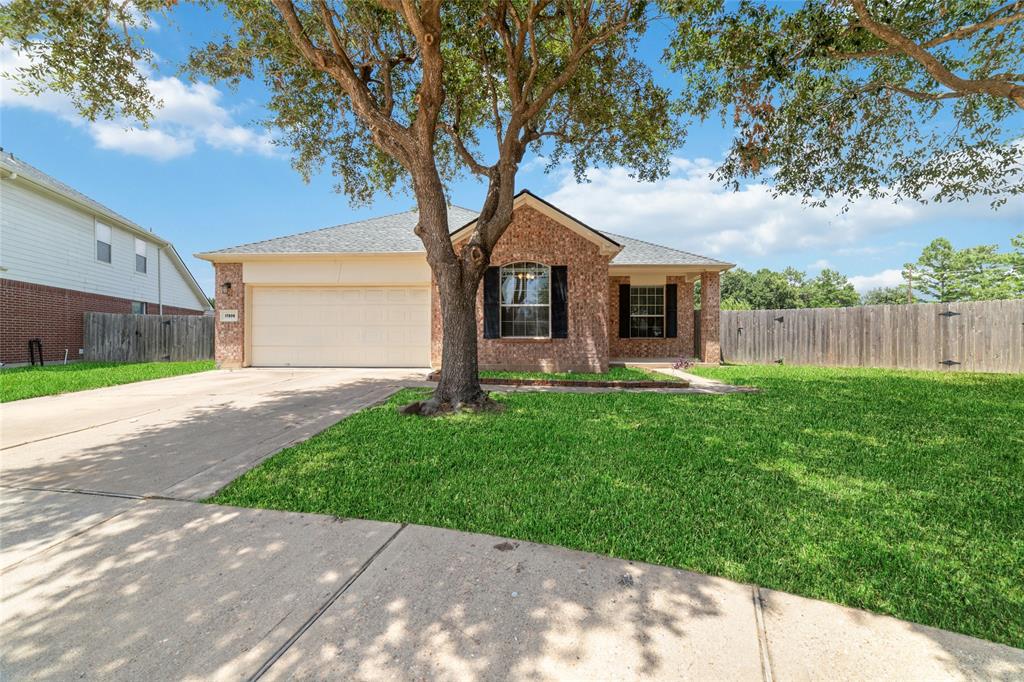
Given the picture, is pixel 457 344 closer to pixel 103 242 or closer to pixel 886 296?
pixel 103 242

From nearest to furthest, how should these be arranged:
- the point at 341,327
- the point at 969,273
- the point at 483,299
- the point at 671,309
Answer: the point at 483,299 < the point at 341,327 < the point at 671,309 < the point at 969,273

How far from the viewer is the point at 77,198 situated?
14.6m

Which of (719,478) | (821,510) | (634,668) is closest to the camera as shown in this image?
(634,668)

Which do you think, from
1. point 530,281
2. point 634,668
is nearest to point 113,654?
point 634,668

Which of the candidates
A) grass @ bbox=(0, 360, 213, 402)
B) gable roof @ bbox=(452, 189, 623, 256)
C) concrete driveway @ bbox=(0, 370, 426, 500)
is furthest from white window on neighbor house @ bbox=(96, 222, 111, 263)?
gable roof @ bbox=(452, 189, 623, 256)

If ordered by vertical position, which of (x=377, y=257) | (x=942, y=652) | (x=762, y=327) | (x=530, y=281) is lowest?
(x=942, y=652)

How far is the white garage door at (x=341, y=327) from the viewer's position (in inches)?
455

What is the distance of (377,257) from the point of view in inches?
446

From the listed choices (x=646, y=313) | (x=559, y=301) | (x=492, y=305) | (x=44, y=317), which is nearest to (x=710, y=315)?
(x=646, y=313)

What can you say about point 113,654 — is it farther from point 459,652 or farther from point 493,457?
point 493,457

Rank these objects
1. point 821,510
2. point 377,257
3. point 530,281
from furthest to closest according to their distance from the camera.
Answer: point 377,257 < point 530,281 < point 821,510

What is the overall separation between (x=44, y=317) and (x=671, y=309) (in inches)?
784

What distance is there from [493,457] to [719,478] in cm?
204

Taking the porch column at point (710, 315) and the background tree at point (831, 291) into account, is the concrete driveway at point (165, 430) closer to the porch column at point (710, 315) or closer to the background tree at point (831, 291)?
the porch column at point (710, 315)
